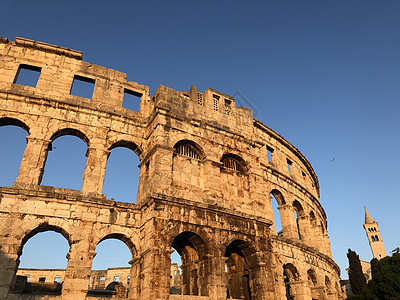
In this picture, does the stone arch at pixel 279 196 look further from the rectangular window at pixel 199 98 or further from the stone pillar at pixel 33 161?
the stone pillar at pixel 33 161

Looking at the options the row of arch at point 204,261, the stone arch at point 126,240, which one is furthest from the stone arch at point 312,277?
the stone arch at point 126,240

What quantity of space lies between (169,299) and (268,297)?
4827 mm

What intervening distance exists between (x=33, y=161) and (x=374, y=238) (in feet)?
297

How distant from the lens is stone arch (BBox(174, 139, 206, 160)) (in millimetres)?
15352

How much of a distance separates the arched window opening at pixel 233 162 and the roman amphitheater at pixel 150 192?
0.06m

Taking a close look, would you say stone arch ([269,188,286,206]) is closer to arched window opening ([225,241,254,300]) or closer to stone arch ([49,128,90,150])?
arched window opening ([225,241,254,300])

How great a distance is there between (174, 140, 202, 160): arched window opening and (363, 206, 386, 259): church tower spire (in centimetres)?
8171

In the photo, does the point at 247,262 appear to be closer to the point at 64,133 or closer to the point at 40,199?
the point at 40,199

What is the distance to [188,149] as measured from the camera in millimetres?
15609

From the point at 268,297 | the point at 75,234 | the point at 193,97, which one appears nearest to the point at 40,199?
the point at 75,234

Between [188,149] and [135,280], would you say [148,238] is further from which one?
→ [188,149]

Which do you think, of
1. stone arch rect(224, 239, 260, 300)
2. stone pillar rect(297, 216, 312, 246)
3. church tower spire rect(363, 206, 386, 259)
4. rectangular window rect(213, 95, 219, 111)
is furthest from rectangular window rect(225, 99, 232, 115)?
church tower spire rect(363, 206, 386, 259)

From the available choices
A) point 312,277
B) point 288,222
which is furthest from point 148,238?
point 312,277

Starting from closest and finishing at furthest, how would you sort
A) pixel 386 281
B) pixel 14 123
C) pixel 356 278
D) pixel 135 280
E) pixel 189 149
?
pixel 135 280 < pixel 14 123 < pixel 189 149 < pixel 386 281 < pixel 356 278
